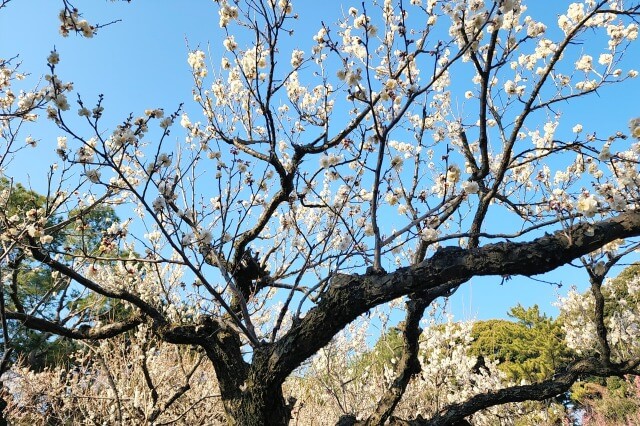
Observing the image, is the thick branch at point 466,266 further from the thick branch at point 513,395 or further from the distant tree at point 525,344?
the distant tree at point 525,344

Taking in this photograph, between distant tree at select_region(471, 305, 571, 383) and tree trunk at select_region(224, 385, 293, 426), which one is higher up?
distant tree at select_region(471, 305, 571, 383)

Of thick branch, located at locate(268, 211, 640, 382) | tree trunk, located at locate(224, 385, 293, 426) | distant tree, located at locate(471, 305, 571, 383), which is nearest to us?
thick branch, located at locate(268, 211, 640, 382)

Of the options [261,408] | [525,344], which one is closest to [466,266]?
[261,408]

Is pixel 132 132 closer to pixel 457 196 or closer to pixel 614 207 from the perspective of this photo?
pixel 457 196

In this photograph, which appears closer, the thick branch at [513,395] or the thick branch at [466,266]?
the thick branch at [466,266]

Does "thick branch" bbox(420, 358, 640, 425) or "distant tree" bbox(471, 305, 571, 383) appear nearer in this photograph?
"thick branch" bbox(420, 358, 640, 425)

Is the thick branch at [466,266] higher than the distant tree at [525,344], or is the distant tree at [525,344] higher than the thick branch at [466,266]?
the distant tree at [525,344]

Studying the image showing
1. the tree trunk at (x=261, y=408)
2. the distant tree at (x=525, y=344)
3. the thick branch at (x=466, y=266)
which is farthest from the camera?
the distant tree at (x=525, y=344)

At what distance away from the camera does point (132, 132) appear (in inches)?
115

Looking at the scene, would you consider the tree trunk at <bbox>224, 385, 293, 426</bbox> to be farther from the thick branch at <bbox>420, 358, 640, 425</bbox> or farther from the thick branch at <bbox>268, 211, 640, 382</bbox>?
the thick branch at <bbox>420, 358, 640, 425</bbox>

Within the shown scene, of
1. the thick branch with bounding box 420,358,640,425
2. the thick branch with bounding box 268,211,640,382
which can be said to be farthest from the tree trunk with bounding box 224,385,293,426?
the thick branch with bounding box 420,358,640,425

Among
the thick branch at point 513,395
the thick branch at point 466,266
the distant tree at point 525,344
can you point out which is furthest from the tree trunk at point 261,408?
the distant tree at point 525,344

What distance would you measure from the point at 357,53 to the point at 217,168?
1564 millimetres

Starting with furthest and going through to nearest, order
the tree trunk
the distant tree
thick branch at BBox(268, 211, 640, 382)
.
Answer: the distant tree → the tree trunk → thick branch at BBox(268, 211, 640, 382)
